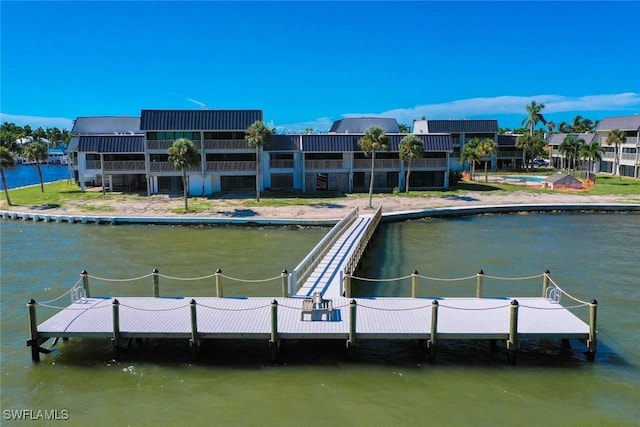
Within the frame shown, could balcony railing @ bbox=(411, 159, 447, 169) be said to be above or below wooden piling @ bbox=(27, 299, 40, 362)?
above

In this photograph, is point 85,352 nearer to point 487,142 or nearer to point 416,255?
point 416,255

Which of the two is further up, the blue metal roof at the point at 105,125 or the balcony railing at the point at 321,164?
the blue metal roof at the point at 105,125

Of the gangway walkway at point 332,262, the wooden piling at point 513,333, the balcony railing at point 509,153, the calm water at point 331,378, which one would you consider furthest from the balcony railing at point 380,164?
the wooden piling at point 513,333

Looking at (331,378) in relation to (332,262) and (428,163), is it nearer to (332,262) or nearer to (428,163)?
(332,262)

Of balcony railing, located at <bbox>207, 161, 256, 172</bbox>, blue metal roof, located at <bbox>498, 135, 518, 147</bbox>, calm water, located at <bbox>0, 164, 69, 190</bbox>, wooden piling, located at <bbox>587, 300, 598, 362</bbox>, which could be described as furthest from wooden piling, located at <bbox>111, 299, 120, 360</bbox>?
blue metal roof, located at <bbox>498, 135, 518, 147</bbox>

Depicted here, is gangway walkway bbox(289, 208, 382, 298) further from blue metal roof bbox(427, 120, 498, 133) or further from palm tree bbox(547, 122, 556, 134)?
palm tree bbox(547, 122, 556, 134)

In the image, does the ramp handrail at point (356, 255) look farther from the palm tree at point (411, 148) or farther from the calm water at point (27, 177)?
the calm water at point (27, 177)

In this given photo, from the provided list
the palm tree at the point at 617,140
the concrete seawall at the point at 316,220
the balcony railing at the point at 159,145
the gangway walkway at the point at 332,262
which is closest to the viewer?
the gangway walkway at the point at 332,262
